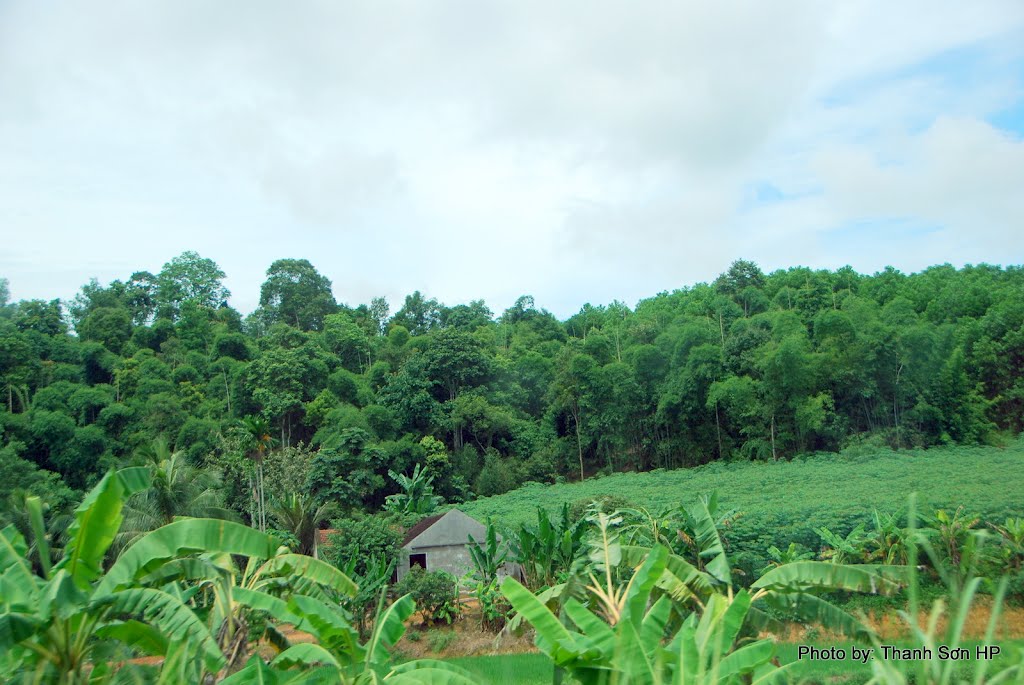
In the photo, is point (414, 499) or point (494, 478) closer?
point (414, 499)

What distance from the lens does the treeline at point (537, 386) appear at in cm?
2300

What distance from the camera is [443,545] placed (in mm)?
18703

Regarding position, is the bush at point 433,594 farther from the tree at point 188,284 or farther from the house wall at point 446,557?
the tree at point 188,284

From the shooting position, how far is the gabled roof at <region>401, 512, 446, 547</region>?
19.0 meters

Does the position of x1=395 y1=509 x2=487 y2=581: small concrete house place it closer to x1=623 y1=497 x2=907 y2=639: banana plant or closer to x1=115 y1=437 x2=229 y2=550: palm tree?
x1=115 y1=437 x2=229 y2=550: palm tree

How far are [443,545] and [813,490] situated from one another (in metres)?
9.00

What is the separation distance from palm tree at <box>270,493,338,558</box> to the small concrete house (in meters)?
3.08

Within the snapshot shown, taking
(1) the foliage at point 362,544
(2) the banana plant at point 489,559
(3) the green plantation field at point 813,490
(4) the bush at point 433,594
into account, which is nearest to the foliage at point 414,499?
(3) the green plantation field at point 813,490

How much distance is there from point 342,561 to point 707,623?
A: 13.0m

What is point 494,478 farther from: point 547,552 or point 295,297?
point 295,297

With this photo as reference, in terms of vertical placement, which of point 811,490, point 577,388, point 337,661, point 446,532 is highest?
point 577,388

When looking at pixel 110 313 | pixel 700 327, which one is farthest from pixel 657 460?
pixel 110 313

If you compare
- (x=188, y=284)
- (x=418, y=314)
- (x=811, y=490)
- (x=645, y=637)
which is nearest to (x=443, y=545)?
(x=811, y=490)

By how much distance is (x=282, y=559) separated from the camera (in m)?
5.75
